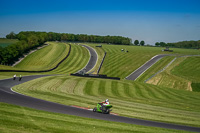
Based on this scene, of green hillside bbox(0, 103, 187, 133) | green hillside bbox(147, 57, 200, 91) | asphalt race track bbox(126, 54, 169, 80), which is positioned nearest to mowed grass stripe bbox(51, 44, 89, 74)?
asphalt race track bbox(126, 54, 169, 80)

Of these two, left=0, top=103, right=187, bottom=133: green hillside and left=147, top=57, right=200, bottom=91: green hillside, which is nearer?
left=0, top=103, right=187, bottom=133: green hillside

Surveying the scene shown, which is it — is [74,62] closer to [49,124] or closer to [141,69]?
[141,69]

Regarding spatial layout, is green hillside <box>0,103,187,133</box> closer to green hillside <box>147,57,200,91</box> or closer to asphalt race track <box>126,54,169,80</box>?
green hillside <box>147,57,200,91</box>

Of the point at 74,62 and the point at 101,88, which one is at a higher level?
the point at 74,62

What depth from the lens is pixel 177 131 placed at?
755 inches

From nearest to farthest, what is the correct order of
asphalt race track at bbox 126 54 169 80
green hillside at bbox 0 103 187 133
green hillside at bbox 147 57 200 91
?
green hillside at bbox 0 103 187 133 < green hillside at bbox 147 57 200 91 < asphalt race track at bbox 126 54 169 80

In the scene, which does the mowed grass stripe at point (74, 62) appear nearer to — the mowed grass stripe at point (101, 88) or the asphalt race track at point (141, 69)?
the asphalt race track at point (141, 69)

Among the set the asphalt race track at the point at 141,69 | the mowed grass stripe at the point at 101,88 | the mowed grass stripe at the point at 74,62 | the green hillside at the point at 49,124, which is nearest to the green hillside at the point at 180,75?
the asphalt race track at the point at 141,69

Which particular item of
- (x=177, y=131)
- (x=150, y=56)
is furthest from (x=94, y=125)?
(x=150, y=56)

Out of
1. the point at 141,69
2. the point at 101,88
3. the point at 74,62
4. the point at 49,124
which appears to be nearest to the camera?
the point at 49,124

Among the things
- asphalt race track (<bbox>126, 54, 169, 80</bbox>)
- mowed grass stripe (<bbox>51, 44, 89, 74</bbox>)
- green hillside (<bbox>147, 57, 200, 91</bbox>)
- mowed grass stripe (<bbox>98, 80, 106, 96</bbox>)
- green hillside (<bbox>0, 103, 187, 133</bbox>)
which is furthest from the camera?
mowed grass stripe (<bbox>51, 44, 89, 74</bbox>)

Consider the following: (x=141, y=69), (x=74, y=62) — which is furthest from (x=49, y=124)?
(x=74, y=62)

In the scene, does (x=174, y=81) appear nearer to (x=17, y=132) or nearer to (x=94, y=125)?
(x=94, y=125)

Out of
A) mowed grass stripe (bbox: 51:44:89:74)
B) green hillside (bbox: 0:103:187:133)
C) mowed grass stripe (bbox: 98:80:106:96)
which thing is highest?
mowed grass stripe (bbox: 51:44:89:74)
